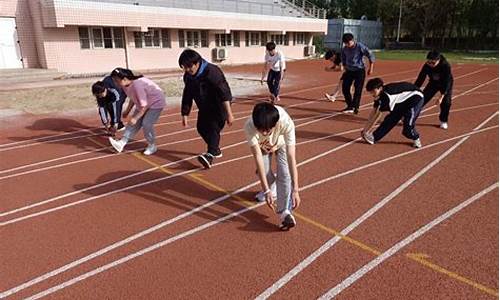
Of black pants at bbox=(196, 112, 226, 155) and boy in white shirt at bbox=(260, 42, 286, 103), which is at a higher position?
boy in white shirt at bbox=(260, 42, 286, 103)

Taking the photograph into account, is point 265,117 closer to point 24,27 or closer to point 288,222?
point 288,222

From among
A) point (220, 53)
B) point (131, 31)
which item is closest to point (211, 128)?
point (131, 31)

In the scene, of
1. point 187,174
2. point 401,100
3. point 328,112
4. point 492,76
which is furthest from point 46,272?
point 492,76

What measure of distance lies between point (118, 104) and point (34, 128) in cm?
240

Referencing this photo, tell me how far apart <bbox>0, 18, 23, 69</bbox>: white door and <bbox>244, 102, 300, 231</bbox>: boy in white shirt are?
1670 centimetres

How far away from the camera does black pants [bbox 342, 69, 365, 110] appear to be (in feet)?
28.6

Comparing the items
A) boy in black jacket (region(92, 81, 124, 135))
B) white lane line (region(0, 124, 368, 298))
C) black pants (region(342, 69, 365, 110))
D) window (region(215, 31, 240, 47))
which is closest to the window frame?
window (region(215, 31, 240, 47))

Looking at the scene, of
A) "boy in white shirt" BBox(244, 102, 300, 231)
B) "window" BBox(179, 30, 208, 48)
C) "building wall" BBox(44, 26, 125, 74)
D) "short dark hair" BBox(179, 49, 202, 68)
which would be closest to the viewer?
"boy in white shirt" BBox(244, 102, 300, 231)

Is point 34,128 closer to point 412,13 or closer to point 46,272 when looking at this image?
point 46,272

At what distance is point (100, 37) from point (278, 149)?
17660mm

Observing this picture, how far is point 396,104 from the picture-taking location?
6.26 meters

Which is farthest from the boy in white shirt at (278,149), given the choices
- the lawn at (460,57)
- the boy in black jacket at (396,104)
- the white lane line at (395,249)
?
the lawn at (460,57)

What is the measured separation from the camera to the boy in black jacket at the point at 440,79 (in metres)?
6.91

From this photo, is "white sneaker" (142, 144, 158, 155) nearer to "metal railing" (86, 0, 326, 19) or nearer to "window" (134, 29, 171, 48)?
"metal railing" (86, 0, 326, 19)
